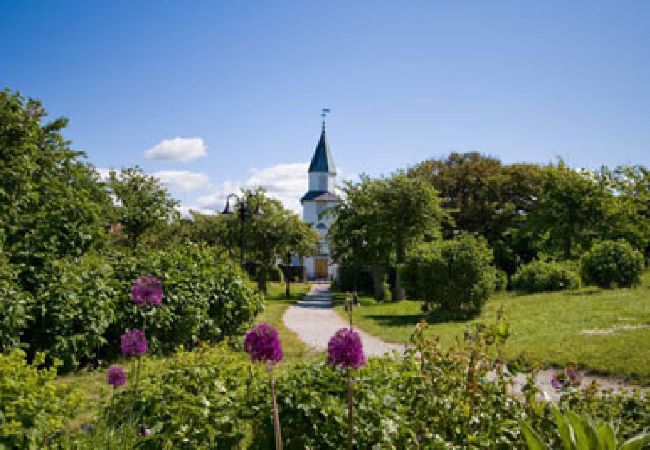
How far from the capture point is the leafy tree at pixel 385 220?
22.9 m

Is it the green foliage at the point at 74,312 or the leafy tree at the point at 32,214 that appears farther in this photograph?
the leafy tree at the point at 32,214

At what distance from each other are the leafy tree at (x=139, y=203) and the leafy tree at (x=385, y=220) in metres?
8.04

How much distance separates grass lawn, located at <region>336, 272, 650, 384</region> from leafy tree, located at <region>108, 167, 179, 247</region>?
30.7ft

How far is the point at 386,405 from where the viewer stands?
3.43m

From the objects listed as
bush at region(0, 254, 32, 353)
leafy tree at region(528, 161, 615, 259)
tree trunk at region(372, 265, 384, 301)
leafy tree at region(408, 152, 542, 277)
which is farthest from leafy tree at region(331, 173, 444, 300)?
bush at region(0, 254, 32, 353)

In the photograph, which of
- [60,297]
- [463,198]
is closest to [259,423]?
[60,297]

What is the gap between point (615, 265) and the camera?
1858cm

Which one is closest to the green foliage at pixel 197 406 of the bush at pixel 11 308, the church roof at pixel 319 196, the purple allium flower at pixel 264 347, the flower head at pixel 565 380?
the purple allium flower at pixel 264 347

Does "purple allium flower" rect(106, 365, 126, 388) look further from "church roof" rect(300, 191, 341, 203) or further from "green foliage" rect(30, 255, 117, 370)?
"church roof" rect(300, 191, 341, 203)

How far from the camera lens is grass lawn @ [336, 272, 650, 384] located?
26.3 feet

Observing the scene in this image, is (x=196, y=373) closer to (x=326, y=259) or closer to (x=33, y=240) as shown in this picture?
(x=33, y=240)

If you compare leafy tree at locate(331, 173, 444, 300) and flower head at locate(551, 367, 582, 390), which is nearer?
flower head at locate(551, 367, 582, 390)

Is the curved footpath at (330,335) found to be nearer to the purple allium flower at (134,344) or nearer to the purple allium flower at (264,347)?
the purple allium flower at (134,344)

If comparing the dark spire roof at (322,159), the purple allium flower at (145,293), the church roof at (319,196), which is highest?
the dark spire roof at (322,159)
